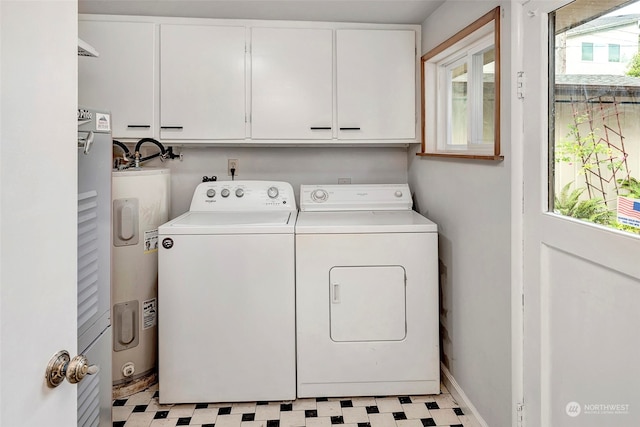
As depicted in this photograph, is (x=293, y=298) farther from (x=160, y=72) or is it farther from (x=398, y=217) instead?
(x=160, y=72)

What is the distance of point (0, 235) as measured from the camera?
619 mm

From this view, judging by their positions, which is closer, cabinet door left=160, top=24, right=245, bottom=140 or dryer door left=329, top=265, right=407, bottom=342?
dryer door left=329, top=265, right=407, bottom=342

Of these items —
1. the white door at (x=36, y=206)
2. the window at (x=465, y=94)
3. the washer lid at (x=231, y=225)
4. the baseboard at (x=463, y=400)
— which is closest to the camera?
the white door at (x=36, y=206)

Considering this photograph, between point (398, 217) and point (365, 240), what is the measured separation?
0.40 m

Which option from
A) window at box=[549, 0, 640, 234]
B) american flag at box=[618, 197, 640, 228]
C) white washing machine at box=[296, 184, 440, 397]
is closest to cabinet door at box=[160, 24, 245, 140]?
white washing machine at box=[296, 184, 440, 397]

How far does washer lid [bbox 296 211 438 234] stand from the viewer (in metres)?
2.24

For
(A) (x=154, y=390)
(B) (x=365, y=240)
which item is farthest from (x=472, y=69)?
(A) (x=154, y=390)

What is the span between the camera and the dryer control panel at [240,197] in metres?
2.72

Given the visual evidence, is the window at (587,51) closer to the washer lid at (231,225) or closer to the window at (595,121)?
the window at (595,121)

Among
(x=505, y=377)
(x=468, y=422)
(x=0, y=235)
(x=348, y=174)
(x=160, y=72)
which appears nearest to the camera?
(x=0, y=235)

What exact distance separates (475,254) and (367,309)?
613 mm

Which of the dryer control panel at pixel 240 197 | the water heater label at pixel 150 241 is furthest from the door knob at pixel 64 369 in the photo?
the dryer control panel at pixel 240 197

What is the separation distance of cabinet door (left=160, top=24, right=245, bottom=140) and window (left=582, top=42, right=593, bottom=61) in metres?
1.84

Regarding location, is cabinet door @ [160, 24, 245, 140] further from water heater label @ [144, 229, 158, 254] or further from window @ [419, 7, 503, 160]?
window @ [419, 7, 503, 160]
